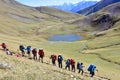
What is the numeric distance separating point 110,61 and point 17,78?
72.0 meters

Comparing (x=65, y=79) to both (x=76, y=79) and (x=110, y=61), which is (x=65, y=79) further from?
(x=110, y=61)

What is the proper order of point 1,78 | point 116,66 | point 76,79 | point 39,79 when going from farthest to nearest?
point 116,66 → point 76,79 → point 39,79 → point 1,78

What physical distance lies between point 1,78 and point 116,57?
258 ft

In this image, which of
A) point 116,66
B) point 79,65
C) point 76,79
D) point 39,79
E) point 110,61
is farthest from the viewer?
point 110,61

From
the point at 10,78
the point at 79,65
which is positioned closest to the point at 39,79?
the point at 10,78

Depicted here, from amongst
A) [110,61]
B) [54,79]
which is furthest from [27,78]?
[110,61]

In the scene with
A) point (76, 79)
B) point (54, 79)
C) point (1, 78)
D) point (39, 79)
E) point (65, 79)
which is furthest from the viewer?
point (76, 79)

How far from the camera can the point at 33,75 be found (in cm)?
2711

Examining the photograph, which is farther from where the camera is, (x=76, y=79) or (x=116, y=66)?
(x=116, y=66)

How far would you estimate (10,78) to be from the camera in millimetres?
24297

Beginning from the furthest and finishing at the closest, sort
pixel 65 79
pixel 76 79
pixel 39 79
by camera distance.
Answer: pixel 76 79, pixel 65 79, pixel 39 79

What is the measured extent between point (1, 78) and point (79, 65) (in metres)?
22.0

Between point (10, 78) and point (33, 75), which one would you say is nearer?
point (10, 78)

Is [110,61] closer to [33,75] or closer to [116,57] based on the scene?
[116,57]
